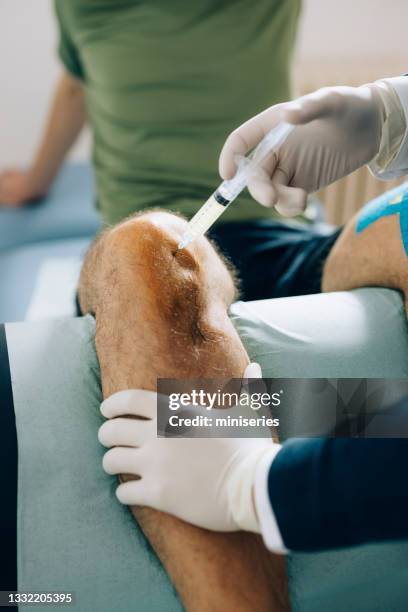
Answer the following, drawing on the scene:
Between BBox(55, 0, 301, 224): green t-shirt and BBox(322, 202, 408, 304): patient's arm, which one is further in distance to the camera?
BBox(55, 0, 301, 224): green t-shirt

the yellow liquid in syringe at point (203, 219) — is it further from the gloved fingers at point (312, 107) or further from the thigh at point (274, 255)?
the thigh at point (274, 255)

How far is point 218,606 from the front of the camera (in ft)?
2.14

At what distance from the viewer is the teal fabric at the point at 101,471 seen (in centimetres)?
70

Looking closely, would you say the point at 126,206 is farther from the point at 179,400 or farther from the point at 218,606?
the point at 218,606

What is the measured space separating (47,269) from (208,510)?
0.91 metres

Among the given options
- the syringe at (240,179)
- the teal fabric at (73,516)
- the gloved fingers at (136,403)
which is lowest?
the teal fabric at (73,516)

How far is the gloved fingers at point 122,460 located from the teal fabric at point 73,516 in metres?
0.03

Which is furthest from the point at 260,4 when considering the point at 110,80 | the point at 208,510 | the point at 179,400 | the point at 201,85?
the point at 208,510

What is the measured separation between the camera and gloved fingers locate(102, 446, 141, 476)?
2.28ft

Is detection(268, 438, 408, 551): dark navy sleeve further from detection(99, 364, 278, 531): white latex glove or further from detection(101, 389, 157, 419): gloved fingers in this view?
detection(101, 389, 157, 419): gloved fingers

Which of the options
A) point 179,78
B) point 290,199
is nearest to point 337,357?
point 290,199

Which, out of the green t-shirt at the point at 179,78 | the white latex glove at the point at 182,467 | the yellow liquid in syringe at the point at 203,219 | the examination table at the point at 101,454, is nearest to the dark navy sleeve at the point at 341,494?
the white latex glove at the point at 182,467

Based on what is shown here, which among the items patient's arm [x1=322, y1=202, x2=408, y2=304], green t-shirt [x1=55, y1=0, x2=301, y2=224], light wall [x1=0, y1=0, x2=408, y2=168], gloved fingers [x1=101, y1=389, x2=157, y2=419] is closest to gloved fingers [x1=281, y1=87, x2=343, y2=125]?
patient's arm [x1=322, y1=202, x2=408, y2=304]

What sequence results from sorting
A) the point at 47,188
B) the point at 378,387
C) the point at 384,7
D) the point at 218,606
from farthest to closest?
the point at 384,7, the point at 47,188, the point at 378,387, the point at 218,606
